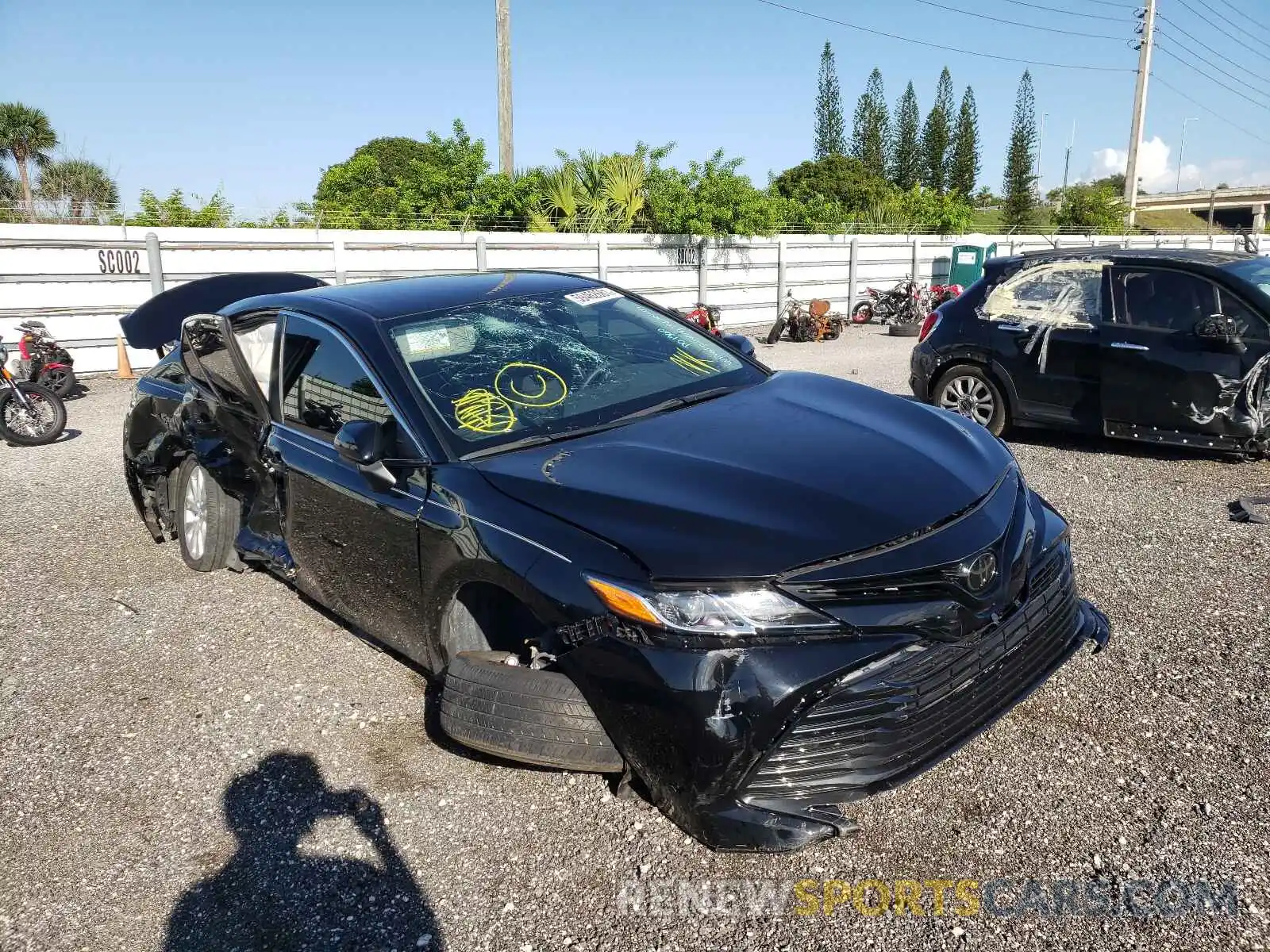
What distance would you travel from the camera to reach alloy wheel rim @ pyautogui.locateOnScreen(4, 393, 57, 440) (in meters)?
9.17

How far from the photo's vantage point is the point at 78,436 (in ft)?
31.5

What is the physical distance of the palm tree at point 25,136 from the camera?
4047 cm

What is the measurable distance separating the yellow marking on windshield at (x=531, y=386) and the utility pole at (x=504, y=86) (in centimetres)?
1502

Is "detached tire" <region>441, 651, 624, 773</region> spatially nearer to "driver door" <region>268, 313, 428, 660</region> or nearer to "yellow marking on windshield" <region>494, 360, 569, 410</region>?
"driver door" <region>268, 313, 428, 660</region>

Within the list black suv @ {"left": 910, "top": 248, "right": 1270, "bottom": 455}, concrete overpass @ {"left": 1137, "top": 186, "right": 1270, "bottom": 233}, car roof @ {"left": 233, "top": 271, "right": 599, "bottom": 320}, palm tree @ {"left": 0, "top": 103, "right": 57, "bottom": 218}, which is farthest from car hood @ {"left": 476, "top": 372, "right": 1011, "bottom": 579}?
concrete overpass @ {"left": 1137, "top": 186, "right": 1270, "bottom": 233}

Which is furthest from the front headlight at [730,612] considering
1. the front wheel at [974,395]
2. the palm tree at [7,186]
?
the palm tree at [7,186]

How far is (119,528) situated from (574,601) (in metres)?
4.99

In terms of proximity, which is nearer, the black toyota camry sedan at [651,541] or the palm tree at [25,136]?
the black toyota camry sedan at [651,541]

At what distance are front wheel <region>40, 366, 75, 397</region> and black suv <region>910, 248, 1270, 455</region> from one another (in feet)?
31.8

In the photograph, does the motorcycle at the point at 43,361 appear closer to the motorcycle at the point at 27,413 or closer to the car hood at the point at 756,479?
the motorcycle at the point at 27,413

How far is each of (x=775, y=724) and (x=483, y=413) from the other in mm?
1590

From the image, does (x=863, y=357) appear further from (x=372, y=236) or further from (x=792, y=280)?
(x=372, y=236)

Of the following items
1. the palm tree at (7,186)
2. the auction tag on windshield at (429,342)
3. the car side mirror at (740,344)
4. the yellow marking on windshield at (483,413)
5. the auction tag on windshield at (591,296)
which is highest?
the palm tree at (7,186)

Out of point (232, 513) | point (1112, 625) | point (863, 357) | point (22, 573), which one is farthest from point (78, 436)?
point (863, 357)
